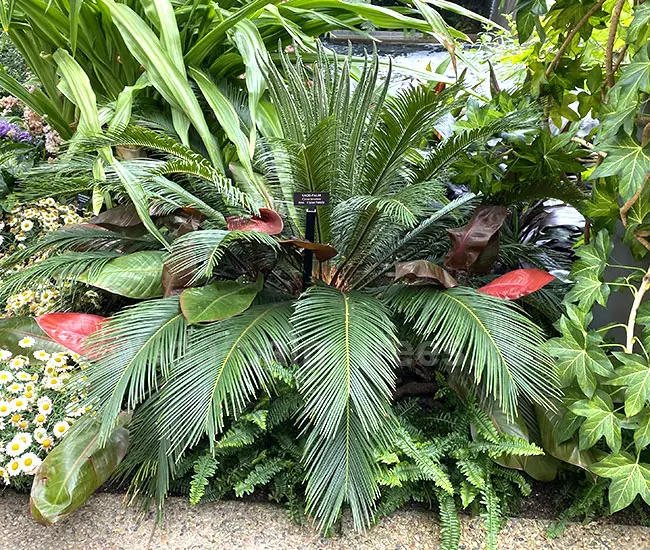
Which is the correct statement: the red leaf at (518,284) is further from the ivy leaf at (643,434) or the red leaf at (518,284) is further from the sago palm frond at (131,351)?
the sago palm frond at (131,351)

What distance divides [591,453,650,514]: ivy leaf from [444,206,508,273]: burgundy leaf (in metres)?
0.61

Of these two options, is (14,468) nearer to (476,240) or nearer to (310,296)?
(310,296)

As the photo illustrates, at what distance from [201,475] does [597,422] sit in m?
0.93

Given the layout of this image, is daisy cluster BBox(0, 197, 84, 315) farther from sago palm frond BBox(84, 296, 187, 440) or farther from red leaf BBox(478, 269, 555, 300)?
red leaf BBox(478, 269, 555, 300)

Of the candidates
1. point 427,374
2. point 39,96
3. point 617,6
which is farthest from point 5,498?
point 617,6

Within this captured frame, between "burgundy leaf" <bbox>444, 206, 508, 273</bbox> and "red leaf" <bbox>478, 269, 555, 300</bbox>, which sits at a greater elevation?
"burgundy leaf" <bbox>444, 206, 508, 273</bbox>

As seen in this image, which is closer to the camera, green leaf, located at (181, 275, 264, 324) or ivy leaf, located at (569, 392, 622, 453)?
ivy leaf, located at (569, 392, 622, 453)

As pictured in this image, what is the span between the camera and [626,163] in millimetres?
1145

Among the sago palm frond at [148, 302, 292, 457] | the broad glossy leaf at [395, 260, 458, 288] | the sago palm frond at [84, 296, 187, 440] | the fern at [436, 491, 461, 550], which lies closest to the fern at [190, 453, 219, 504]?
the sago palm frond at [148, 302, 292, 457]

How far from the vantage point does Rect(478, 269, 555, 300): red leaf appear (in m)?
1.37

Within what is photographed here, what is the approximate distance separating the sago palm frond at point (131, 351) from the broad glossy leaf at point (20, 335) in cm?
35

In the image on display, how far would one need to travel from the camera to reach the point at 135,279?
4.76 feet

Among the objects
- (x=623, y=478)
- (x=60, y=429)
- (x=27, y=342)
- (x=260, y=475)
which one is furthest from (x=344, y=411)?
(x=27, y=342)

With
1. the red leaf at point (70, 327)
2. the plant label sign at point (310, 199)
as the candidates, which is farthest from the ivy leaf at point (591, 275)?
the red leaf at point (70, 327)
